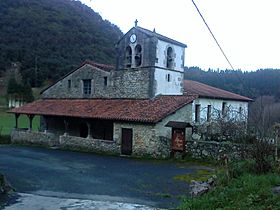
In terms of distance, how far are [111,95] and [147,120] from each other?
6.21m

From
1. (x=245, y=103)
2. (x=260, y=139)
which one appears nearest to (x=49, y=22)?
(x=245, y=103)

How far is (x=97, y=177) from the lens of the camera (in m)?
14.5

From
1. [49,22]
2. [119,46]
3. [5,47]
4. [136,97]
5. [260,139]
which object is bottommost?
[260,139]

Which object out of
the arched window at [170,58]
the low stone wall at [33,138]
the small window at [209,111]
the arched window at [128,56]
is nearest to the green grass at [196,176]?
the arched window at [170,58]

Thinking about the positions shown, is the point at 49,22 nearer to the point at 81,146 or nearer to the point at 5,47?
the point at 5,47

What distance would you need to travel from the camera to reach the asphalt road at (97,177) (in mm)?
11211

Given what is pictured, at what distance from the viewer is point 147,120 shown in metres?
20.3

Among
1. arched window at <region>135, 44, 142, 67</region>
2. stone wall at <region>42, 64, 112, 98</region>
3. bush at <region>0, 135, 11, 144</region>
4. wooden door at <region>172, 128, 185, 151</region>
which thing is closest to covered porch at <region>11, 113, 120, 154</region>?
bush at <region>0, 135, 11, 144</region>

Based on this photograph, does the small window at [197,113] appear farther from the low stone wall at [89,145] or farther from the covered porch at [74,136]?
the low stone wall at [89,145]

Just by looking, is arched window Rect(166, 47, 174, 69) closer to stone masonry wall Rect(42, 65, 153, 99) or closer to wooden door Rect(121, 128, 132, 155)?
stone masonry wall Rect(42, 65, 153, 99)

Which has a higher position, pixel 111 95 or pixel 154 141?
pixel 111 95

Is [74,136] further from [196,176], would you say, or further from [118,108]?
[196,176]

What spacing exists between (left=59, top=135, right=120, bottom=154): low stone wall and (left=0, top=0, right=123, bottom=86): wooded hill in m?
36.4

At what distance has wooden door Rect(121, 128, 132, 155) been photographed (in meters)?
21.5
